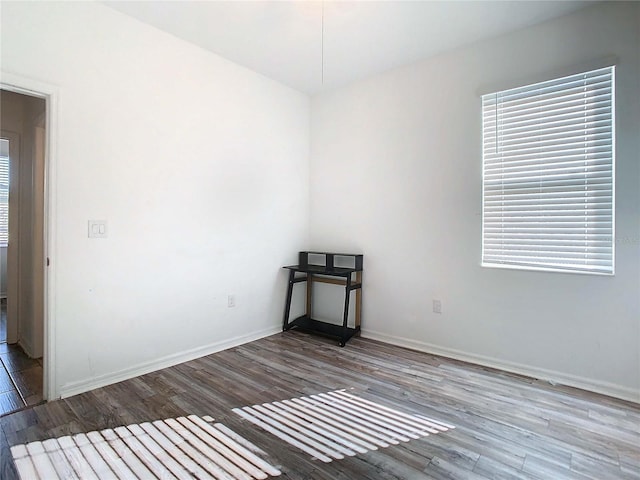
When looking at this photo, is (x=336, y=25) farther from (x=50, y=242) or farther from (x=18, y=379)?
(x=18, y=379)

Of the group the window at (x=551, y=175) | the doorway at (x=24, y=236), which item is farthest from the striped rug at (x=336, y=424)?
the doorway at (x=24, y=236)

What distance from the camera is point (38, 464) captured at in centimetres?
160

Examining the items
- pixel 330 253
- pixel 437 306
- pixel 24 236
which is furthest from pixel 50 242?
pixel 437 306

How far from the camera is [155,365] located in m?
2.72

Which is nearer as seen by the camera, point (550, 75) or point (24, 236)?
point (550, 75)

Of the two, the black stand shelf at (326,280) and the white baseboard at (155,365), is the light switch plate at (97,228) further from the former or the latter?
the black stand shelf at (326,280)

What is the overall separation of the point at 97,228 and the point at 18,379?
1.32m

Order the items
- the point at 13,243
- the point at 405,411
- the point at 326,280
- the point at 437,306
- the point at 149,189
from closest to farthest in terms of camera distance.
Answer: the point at 405,411 < the point at 149,189 < the point at 437,306 < the point at 13,243 < the point at 326,280

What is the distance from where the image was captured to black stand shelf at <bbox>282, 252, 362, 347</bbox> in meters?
3.40

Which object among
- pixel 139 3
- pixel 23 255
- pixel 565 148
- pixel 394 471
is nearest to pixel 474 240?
pixel 565 148

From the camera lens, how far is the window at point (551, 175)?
2369mm

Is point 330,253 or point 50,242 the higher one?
point 50,242

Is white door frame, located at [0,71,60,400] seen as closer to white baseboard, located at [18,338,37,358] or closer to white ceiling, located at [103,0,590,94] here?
white ceiling, located at [103,0,590,94]

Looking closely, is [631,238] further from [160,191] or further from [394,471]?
[160,191]
